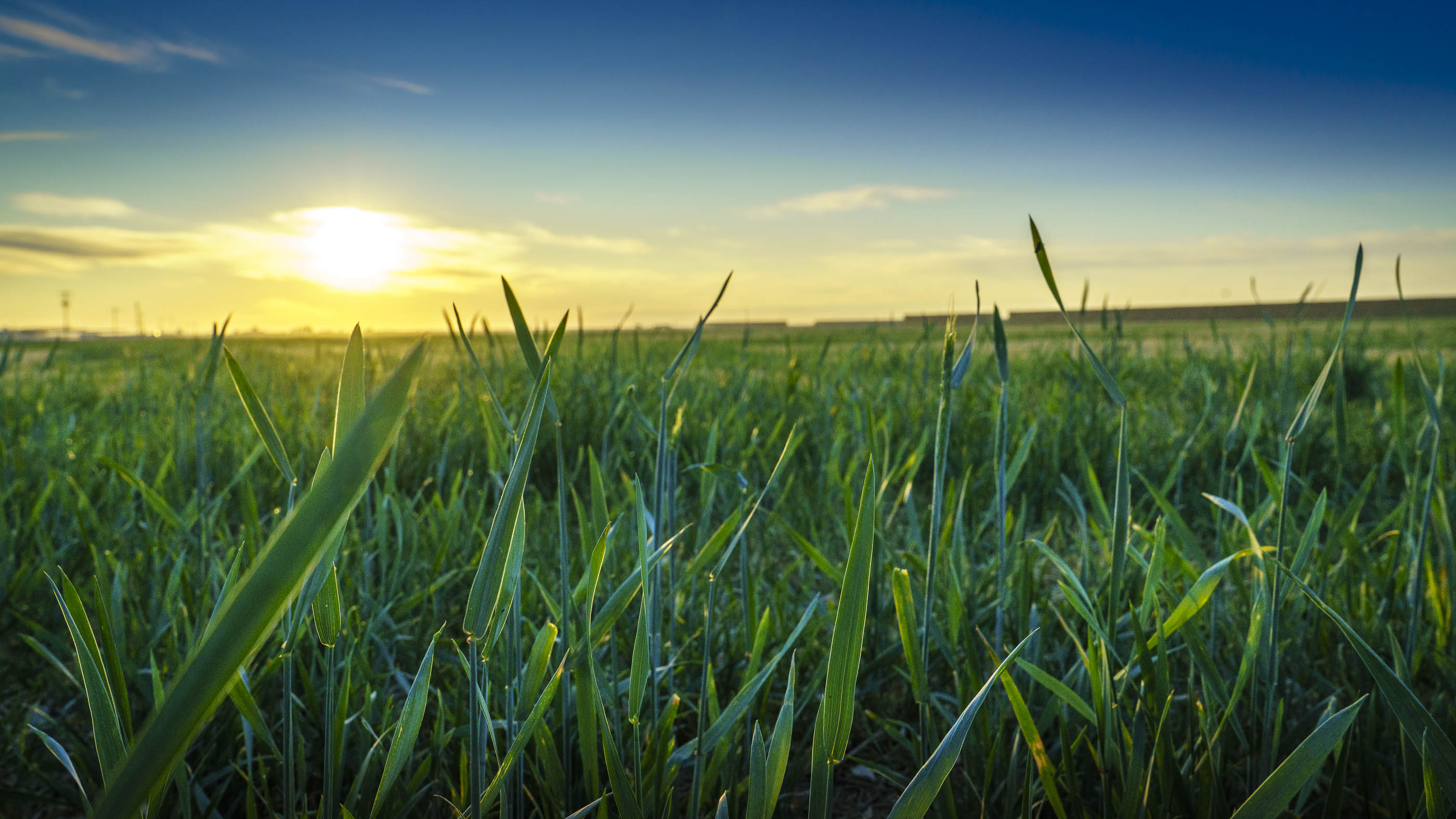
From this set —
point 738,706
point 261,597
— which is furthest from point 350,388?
point 738,706

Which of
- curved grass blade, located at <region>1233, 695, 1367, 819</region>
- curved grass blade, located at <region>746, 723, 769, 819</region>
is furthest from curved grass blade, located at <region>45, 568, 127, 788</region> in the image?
curved grass blade, located at <region>1233, 695, 1367, 819</region>

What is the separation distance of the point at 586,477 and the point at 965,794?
1325 mm

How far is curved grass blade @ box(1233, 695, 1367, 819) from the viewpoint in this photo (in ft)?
1.43

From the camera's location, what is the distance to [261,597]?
0.59 feet

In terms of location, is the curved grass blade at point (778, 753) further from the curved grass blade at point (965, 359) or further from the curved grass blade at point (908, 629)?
the curved grass blade at point (965, 359)

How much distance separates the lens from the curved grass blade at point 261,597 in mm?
175

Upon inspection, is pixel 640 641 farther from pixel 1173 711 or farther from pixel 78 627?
pixel 1173 711

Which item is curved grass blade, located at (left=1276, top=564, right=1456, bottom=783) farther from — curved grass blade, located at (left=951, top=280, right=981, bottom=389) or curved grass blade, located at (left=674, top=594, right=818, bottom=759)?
curved grass blade, located at (left=674, top=594, right=818, bottom=759)

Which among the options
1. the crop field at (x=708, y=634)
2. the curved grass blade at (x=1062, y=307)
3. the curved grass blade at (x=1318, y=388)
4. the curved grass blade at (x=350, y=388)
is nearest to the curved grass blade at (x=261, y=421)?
the crop field at (x=708, y=634)

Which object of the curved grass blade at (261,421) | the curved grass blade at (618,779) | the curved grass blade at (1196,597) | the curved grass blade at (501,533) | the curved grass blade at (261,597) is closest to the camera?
the curved grass blade at (261,597)

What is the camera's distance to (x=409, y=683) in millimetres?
1025

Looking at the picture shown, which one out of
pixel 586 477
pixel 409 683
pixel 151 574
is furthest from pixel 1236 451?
pixel 151 574

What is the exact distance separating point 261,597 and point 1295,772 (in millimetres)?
519

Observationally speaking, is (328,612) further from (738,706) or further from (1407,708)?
(1407,708)
